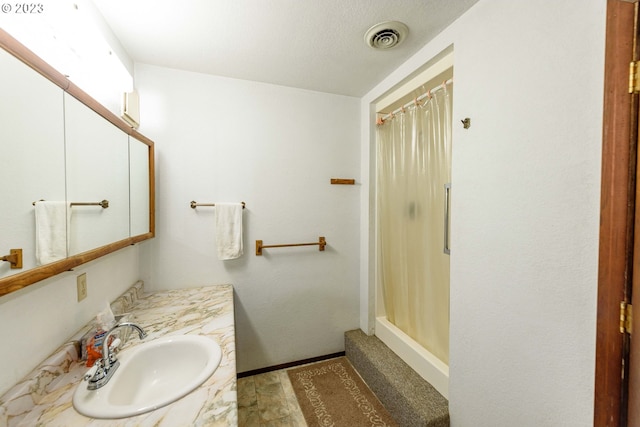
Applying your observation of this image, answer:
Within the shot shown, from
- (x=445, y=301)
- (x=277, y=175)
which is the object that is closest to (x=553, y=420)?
(x=445, y=301)

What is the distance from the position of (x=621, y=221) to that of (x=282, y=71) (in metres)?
1.85

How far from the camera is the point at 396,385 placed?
1502mm

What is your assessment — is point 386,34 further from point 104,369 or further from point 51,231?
point 104,369

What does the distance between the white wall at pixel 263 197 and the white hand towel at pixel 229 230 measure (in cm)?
10

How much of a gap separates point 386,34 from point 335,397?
7.56 feet

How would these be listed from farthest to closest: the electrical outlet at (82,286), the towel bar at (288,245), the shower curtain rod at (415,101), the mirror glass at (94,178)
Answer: the towel bar at (288,245)
the shower curtain rod at (415,101)
the electrical outlet at (82,286)
the mirror glass at (94,178)

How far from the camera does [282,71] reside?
171 cm

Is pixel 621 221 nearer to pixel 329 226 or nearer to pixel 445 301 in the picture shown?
pixel 445 301

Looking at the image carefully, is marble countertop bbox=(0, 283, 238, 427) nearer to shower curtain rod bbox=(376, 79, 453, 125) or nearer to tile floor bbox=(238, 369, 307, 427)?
tile floor bbox=(238, 369, 307, 427)

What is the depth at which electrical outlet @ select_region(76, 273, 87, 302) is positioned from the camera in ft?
3.36

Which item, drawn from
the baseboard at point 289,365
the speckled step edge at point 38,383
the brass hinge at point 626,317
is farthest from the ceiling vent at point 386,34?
the baseboard at point 289,365

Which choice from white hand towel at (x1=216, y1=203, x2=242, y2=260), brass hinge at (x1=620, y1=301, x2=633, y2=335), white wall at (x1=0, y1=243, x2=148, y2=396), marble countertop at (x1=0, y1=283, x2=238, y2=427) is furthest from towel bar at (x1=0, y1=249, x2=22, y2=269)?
brass hinge at (x1=620, y1=301, x2=633, y2=335)

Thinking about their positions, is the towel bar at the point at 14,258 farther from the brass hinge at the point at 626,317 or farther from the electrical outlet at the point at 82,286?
the brass hinge at the point at 626,317

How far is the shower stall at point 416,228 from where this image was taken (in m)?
1.46
